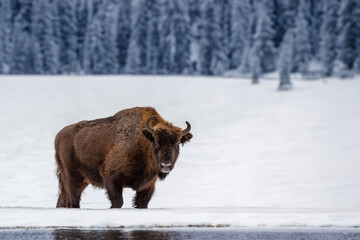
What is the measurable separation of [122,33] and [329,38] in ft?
87.9

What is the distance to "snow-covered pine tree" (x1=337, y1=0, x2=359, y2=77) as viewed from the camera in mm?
47125

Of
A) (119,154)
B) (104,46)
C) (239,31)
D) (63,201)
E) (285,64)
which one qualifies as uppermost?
(119,154)

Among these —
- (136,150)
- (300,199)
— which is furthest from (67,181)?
(300,199)

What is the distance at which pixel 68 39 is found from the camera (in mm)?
72250

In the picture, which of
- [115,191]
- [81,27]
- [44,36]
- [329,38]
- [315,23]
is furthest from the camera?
[81,27]

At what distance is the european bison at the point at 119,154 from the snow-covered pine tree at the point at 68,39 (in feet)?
206

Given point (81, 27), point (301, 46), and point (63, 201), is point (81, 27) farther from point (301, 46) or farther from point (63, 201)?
point (63, 201)

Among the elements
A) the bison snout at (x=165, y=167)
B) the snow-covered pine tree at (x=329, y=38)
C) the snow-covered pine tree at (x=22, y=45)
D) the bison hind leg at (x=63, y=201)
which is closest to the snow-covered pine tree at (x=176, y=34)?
the snow-covered pine tree at (x=22, y=45)

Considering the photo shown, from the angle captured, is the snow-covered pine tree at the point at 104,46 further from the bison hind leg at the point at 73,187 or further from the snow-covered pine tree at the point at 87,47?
the bison hind leg at the point at 73,187

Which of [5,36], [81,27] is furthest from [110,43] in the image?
[5,36]

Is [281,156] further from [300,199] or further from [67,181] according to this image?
[67,181]

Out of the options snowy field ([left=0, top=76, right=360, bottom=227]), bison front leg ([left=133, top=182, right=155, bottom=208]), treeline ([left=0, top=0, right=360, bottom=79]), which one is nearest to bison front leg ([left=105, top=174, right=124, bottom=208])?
bison front leg ([left=133, top=182, right=155, bottom=208])

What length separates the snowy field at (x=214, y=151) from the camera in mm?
7820

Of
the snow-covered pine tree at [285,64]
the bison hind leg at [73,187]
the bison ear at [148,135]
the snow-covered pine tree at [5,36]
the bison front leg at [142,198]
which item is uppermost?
the bison ear at [148,135]
